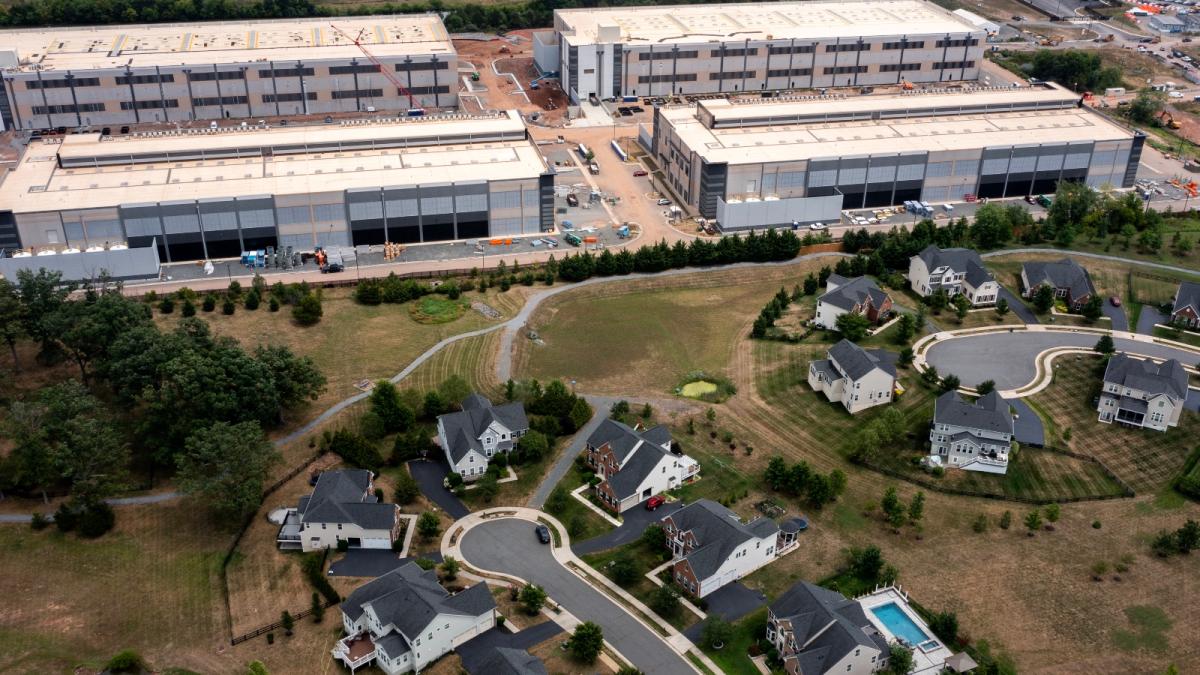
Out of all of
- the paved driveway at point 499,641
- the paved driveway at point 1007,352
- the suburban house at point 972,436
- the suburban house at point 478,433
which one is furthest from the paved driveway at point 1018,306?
the paved driveway at point 499,641

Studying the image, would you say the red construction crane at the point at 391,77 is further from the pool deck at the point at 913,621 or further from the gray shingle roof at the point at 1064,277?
the pool deck at the point at 913,621

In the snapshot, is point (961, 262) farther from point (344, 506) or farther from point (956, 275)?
point (344, 506)

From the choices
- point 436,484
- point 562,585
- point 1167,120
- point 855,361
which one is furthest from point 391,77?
point 1167,120

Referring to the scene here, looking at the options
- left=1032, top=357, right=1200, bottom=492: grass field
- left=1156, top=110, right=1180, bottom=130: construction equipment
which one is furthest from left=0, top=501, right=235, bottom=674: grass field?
left=1156, top=110, right=1180, bottom=130: construction equipment

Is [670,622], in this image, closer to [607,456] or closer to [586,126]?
[607,456]

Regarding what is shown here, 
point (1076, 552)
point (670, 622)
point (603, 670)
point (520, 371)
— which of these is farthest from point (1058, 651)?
point (520, 371)

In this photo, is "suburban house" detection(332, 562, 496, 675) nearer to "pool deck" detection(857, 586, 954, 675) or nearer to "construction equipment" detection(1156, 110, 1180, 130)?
"pool deck" detection(857, 586, 954, 675)
